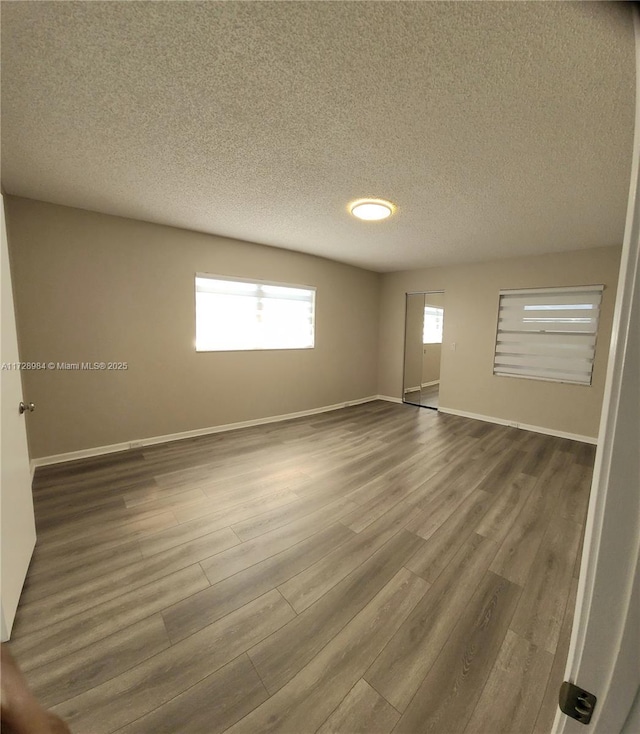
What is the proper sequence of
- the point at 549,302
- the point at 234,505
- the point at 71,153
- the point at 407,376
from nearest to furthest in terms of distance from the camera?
1. the point at 71,153
2. the point at 234,505
3. the point at 549,302
4. the point at 407,376

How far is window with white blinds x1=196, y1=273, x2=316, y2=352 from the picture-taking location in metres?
3.85

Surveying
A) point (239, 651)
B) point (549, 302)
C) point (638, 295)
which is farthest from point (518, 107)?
point (549, 302)

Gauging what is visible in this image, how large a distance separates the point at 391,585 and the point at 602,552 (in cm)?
143

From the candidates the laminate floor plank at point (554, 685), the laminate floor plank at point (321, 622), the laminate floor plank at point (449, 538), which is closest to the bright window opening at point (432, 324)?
the laminate floor plank at point (449, 538)

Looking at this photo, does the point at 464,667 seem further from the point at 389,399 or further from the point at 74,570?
the point at 389,399

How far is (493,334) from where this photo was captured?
15.4ft

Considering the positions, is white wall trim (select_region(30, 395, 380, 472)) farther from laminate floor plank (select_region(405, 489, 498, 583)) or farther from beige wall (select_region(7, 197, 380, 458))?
laminate floor plank (select_region(405, 489, 498, 583))

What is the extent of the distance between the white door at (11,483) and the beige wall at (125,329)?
1396 millimetres

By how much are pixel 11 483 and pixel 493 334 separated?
5561 millimetres

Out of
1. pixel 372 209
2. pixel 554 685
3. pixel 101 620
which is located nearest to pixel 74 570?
pixel 101 620

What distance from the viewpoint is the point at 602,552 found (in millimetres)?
534

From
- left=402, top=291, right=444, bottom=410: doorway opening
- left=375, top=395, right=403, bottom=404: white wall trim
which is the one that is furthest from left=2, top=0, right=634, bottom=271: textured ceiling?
left=375, top=395, right=403, bottom=404: white wall trim

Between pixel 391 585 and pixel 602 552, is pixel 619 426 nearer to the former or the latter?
pixel 602 552

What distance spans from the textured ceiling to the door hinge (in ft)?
6.54
